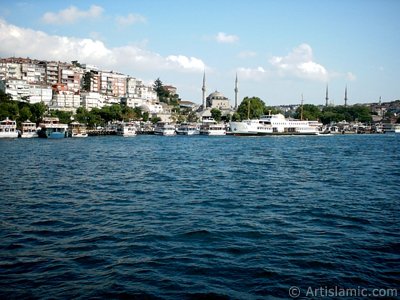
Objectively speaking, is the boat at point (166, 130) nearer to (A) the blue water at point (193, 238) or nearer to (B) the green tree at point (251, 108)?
(B) the green tree at point (251, 108)

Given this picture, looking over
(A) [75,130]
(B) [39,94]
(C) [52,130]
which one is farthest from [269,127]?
(B) [39,94]

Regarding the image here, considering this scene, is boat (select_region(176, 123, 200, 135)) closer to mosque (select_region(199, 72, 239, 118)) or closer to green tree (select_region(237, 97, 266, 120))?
green tree (select_region(237, 97, 266, 120))

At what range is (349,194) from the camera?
17.8 metres

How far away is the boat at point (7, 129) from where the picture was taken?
68.4m

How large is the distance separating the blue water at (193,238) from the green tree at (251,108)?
107m

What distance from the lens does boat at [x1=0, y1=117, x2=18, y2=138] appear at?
6838 centimetres

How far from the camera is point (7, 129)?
6888cm

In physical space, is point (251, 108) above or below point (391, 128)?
above

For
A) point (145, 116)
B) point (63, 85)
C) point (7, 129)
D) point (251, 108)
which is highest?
point (63, 85)

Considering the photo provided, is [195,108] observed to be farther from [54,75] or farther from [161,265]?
[161,265]

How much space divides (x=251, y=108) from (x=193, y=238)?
397 feet

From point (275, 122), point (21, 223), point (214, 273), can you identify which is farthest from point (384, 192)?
point (275, 122)

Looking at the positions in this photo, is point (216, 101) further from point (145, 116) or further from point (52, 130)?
point (52, 130)

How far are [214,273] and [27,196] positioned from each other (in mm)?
11233
